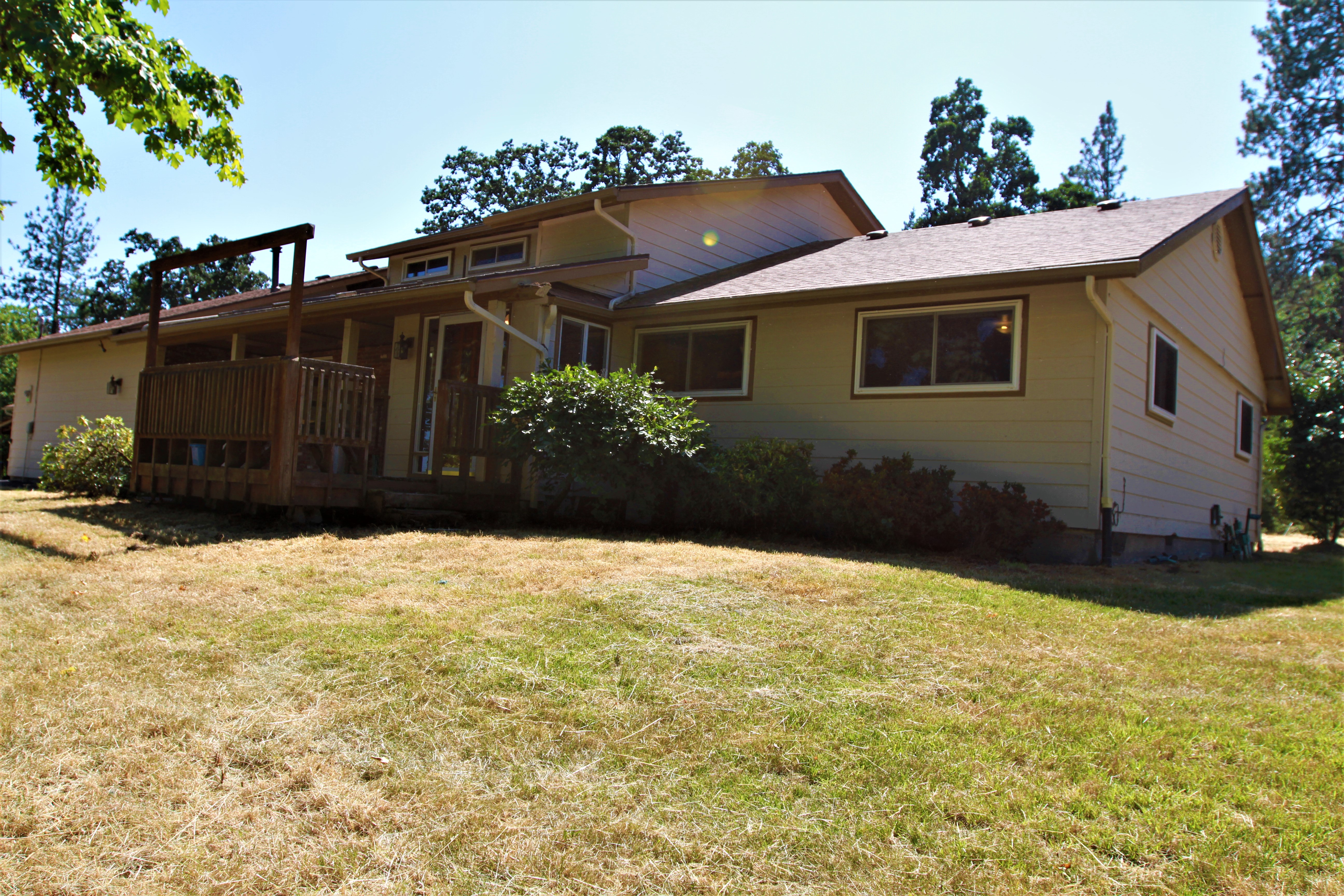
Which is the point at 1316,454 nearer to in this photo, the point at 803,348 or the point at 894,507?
the point at 803,348

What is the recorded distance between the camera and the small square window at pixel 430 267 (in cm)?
1400

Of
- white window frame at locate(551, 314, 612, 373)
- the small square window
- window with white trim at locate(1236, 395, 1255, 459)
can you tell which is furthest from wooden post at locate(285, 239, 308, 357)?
window with white trim at locate(1236, 395, 1255, 459)

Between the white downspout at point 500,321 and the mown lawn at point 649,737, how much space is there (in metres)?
4.62

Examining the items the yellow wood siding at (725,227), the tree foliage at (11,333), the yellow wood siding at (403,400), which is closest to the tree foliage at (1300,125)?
the yellow wood siding at (725,227)

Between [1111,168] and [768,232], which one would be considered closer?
[768,232]

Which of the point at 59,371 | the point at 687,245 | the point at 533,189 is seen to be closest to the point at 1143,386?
the point at 687,245

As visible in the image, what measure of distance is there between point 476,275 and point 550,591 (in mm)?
8388

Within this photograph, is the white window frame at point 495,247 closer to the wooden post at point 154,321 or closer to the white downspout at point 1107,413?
the wooden post at point 154,321

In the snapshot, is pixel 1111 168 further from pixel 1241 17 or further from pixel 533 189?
pixel 533 189

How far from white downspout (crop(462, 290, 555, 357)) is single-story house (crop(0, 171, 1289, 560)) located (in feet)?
0.17

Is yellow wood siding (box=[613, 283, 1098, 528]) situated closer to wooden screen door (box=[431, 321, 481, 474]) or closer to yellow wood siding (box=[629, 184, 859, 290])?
yellow wood siding (box=[629, 184, 859, 290])

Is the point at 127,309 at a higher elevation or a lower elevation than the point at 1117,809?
higher

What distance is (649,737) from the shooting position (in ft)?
11.6

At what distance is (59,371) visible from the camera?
18.7 m
